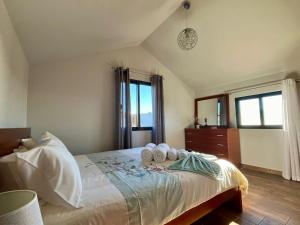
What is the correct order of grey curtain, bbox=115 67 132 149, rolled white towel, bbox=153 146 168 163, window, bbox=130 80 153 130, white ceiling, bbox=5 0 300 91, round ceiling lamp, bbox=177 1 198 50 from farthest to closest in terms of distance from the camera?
window, bbox=130 80 153 130, grey curtain, bbox=115 67 132 149, round ceiling lamp, bbox=177 1 198 50, rolled white towel, bbox=153 146 168 163, white ceiling, bbox=5 0 300 91

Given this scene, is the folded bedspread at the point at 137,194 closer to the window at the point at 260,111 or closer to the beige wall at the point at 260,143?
the beige wall at the point at 260,143

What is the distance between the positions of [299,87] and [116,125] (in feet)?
11.7

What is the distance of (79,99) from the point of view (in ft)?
10.1

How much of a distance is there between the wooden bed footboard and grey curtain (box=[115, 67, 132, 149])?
6.72 feet

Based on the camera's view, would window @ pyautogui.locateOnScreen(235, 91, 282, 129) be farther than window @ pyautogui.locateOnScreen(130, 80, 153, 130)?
No

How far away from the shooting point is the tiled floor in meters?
1.68

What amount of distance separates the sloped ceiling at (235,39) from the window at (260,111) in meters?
0.49

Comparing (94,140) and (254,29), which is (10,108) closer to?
(94,140)

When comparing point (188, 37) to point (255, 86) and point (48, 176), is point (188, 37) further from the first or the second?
point (48, 176)

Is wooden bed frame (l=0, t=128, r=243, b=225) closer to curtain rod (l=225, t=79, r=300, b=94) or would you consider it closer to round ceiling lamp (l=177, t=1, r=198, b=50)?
round ceiling lamp (l=177, t=1, r=198, b=50)

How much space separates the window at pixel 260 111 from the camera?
3.18 metres

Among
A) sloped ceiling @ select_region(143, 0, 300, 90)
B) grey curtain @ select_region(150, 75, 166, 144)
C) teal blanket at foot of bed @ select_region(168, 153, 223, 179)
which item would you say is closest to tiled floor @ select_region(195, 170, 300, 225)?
teal blanket at foot of bed @ select_region(168, 153, 223, 179)

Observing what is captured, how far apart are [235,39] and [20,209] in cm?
352

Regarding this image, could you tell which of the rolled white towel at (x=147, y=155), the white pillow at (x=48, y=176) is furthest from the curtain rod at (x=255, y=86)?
the white pillow at (x=48, y=176)
